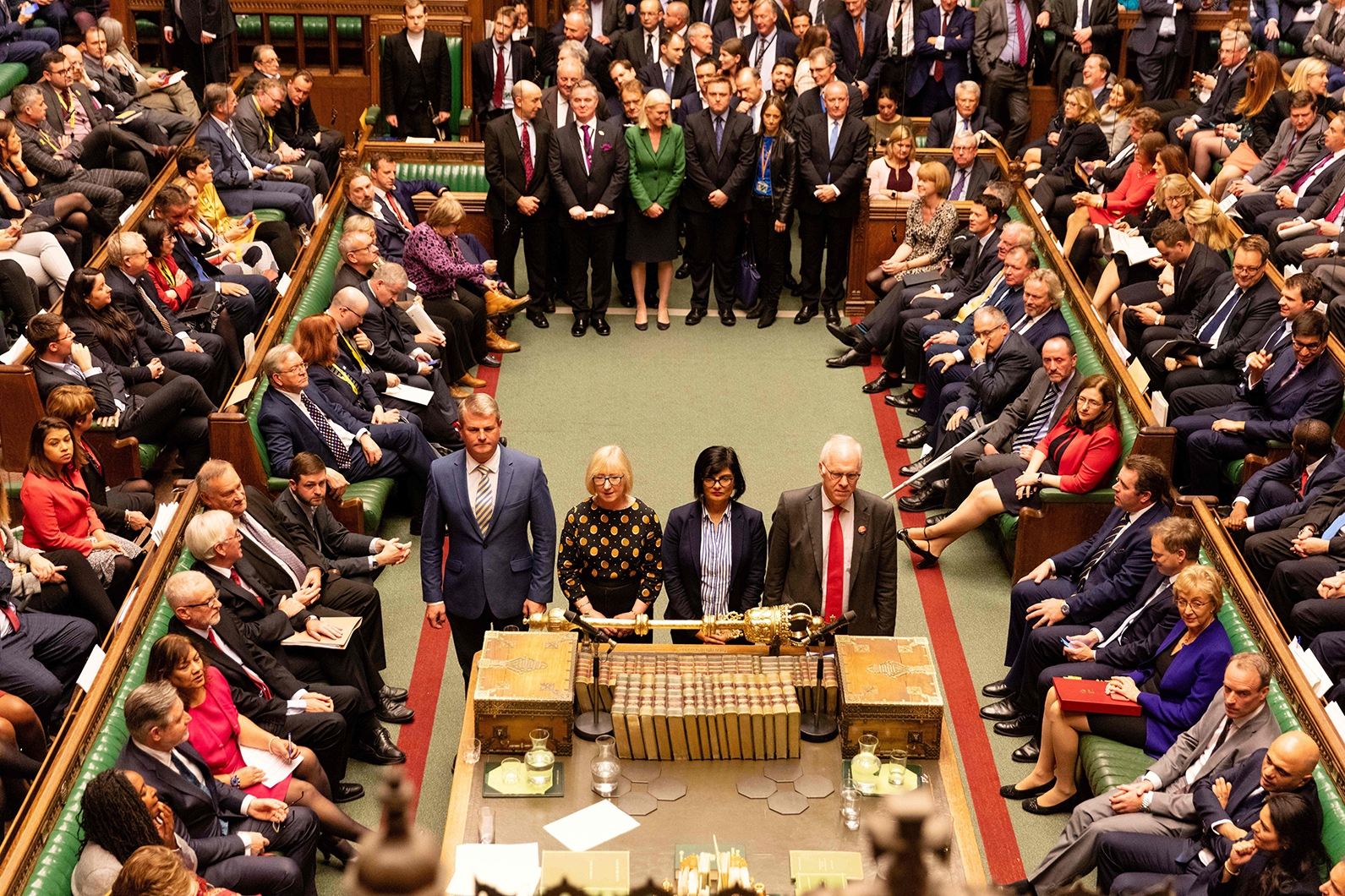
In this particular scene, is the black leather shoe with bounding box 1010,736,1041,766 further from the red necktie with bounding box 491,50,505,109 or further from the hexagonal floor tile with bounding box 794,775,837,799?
the red necktie with bounding box 491,50,505,109

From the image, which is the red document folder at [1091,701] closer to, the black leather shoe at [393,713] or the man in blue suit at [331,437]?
the black leather shoe at [393,713]

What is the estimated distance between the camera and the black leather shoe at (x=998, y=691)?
19.6 ft

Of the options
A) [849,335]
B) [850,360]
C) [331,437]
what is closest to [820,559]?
[331,437]

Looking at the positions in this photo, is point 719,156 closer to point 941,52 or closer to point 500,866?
point 941,52

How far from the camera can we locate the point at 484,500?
528 centimetres

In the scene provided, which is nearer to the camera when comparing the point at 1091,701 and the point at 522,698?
the point at 522,698

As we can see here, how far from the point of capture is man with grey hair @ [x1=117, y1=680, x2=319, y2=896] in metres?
4.11

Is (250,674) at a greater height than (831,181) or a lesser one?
lesser

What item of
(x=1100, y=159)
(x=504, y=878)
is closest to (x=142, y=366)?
(x=504, y=878)

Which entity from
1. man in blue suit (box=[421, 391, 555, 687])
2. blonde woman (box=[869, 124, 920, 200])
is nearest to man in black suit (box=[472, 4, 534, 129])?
blonde woman (box=[869, 124, 920, 200])

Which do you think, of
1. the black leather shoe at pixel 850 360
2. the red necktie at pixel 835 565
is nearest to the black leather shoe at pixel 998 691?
the red necktie at pixel 835 565

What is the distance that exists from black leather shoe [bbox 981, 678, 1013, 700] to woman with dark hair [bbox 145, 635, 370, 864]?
264 centimetres

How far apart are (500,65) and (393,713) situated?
21.6 feet

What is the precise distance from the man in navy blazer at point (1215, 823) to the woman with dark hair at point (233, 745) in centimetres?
247
